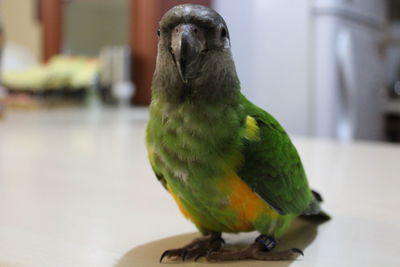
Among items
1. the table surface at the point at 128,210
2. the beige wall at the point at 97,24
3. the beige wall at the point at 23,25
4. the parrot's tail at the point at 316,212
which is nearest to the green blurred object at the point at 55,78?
the beige wall at the point at 97,24

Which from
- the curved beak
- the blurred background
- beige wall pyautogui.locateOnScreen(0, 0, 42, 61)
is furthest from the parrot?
beige wall pyautogui.locateOnScreen(0, 0, 42, 61)

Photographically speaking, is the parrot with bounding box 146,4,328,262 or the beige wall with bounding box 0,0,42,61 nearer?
the parrot with bounding box 146,4,328,262

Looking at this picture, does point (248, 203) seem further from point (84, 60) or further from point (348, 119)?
point (84, 60)

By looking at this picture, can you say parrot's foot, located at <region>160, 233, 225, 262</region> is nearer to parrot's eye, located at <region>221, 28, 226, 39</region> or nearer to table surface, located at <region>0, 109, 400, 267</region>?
table surface, located at <region>0, 109, 400, 267</region>

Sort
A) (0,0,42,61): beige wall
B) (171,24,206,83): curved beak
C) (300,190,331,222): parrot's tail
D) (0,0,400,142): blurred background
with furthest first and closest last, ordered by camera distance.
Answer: (0,0,42,61): beige wall → (0,0,400,142): blurred background → (300,190,331,222): parrot's tail → (171,24,206,83): curved beak

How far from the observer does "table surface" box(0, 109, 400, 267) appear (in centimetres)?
35

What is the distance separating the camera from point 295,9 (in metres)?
1.26

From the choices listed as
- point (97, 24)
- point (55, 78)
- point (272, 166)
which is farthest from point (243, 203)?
point (97, 24)

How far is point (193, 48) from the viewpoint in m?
0.27

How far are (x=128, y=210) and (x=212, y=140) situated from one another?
221 millimetres

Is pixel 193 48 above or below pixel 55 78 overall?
above

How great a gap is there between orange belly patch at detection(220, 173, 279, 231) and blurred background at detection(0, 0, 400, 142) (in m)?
0.26

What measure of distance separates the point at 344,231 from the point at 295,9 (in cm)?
96

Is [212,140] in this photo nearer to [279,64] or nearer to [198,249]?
[198,249]
